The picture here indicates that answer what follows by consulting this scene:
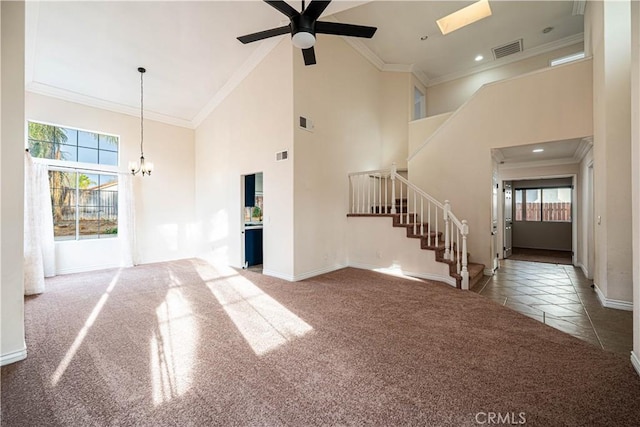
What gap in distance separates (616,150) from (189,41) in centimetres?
669

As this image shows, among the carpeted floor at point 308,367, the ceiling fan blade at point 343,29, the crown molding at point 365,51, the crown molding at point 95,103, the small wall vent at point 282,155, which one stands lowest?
the carpeted floor at point 308,367

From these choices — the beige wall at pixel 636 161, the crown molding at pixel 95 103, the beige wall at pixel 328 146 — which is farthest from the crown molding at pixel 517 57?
the crown molding at pixel 95 103

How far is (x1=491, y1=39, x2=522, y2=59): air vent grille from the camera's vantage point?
19.9 ft

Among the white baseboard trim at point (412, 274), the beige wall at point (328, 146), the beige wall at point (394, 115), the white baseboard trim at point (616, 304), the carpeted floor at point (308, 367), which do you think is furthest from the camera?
the beige wall at point (394, 115)

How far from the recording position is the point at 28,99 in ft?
16.5

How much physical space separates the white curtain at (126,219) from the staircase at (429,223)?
5150mm

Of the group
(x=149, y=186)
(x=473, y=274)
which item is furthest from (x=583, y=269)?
(x=149, y=186)

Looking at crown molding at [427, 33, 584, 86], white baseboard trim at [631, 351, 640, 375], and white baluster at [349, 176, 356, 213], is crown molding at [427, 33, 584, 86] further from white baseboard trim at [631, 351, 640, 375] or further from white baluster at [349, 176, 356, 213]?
white baseboard trim at [631, 351, 640, 375]

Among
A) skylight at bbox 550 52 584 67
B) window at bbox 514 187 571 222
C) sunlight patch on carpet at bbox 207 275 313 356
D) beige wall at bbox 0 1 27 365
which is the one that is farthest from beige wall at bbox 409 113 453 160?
beige wall at bbox 0 1 27 365

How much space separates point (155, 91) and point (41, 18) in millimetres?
2064

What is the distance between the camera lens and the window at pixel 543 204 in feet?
27.7

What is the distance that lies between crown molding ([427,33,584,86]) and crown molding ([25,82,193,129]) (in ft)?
24.6

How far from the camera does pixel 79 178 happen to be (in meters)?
5.67

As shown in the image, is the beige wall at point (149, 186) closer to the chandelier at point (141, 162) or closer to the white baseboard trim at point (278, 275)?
the chandelier at point (141, 162)
